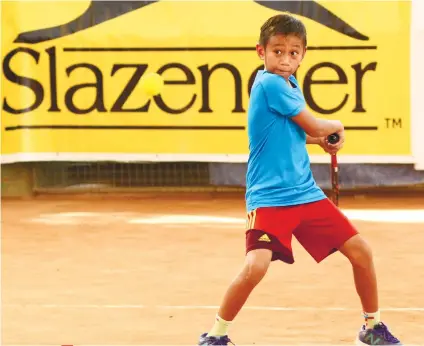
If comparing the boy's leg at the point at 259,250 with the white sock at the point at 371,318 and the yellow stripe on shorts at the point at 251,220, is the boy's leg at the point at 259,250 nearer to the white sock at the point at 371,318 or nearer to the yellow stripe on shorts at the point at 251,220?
the yellow stripe on shorts at the point at 251,220

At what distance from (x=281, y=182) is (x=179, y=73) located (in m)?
5.47

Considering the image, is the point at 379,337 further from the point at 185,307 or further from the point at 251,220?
the point at 185,307

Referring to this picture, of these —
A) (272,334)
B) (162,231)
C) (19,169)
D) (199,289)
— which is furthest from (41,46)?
(272,334)

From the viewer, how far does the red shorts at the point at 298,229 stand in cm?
378

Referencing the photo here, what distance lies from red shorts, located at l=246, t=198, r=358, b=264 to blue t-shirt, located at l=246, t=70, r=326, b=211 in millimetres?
34

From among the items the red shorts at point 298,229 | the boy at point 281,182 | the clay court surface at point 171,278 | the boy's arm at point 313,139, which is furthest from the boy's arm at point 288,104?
the clay court surface at point 171,278

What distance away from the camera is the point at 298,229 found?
3896 mm

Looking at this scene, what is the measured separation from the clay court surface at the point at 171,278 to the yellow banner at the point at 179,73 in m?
0.60

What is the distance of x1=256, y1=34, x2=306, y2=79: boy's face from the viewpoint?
3732 mm

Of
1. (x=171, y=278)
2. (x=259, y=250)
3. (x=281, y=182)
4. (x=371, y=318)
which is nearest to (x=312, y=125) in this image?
(x=281, y=182)

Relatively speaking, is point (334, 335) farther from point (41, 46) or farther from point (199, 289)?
point (41, 46)

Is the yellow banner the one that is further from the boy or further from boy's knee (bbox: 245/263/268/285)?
boy's knee (bbox: 245/263/268/285)

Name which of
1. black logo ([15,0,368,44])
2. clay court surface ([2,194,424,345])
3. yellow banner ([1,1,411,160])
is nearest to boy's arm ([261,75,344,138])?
clay court surface ([2,194,424,345])

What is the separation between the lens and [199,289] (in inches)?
211
